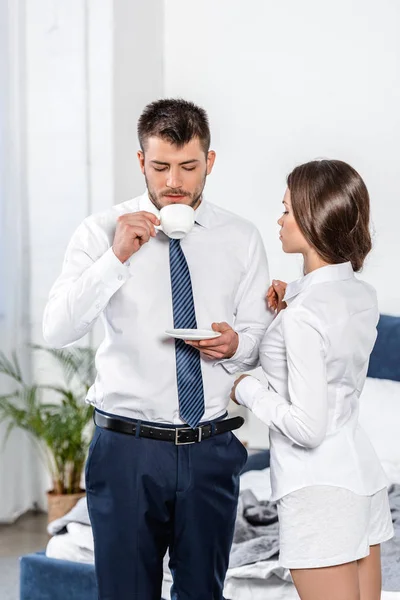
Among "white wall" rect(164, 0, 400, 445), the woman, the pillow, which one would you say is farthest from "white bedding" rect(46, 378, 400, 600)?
the woman

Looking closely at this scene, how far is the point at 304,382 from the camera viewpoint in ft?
5.75

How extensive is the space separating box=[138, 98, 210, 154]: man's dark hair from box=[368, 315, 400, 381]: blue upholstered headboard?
1938mm

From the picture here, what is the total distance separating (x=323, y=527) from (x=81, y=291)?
689 millimetres

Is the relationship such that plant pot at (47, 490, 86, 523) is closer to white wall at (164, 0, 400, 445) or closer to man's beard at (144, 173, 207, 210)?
white wall at (164, 0, 400, 445)

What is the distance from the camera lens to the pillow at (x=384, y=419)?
354 cm

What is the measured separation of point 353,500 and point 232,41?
2.97 m

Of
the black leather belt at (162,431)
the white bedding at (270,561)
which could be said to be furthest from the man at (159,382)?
the white bedding at (270,561)

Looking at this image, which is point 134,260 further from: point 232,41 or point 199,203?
point 232,41

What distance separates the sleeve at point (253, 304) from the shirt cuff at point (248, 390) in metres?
0.11

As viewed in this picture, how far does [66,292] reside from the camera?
1.94 metres

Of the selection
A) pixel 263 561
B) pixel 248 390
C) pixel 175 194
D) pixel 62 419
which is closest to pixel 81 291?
pixel 175 194

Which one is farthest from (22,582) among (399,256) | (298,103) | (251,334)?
(298,103)

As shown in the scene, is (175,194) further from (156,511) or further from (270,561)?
(270,561)

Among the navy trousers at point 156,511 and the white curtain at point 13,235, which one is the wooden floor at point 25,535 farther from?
the navy trousers at point 156,511
